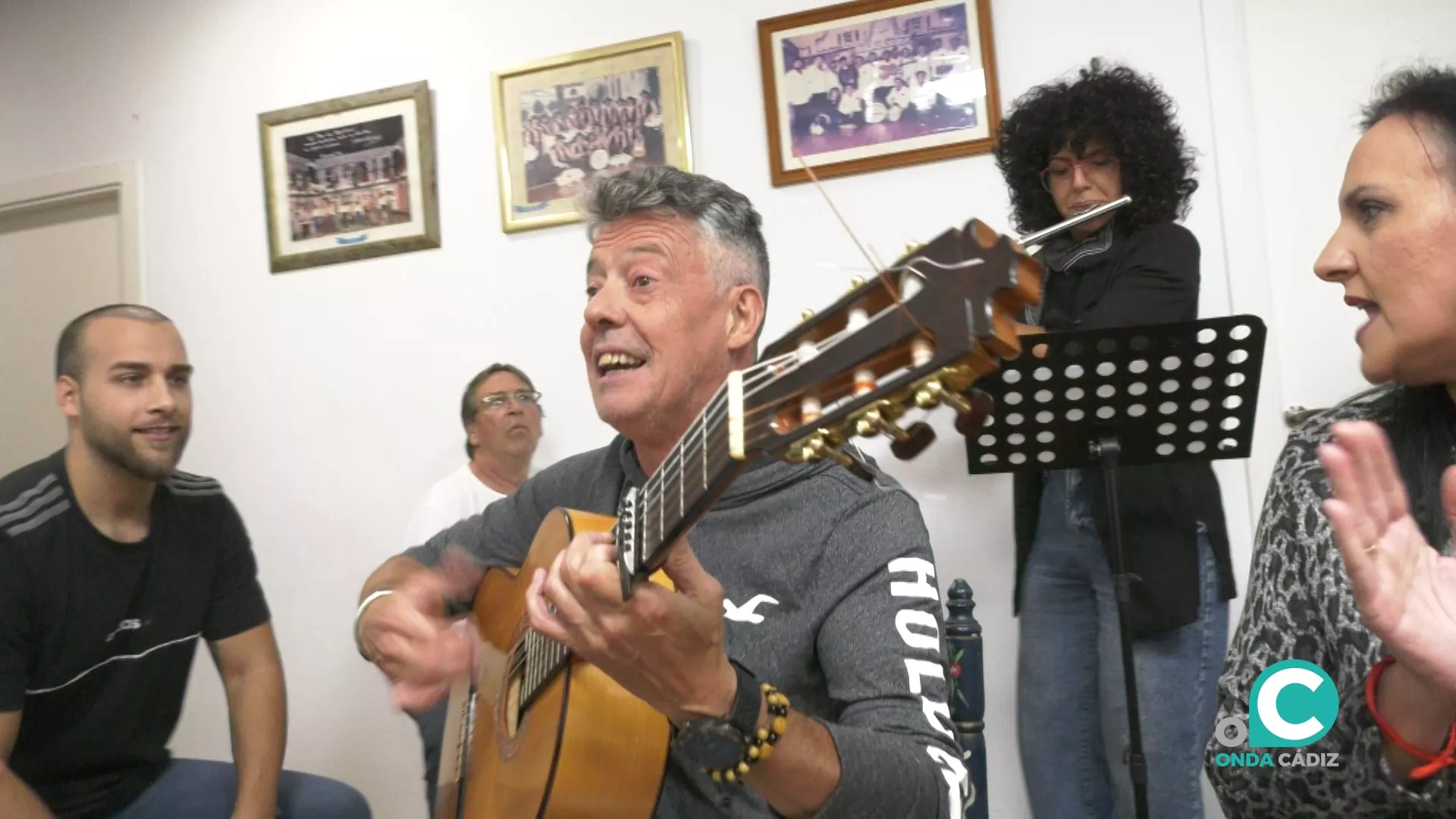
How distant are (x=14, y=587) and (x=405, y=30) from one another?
2039mm

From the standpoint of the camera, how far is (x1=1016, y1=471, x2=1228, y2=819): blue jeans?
2096mm

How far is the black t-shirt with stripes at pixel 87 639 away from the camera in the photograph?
187 cm

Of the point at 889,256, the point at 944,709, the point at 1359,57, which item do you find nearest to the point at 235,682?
the point at 944,709

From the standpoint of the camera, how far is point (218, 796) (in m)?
2.01

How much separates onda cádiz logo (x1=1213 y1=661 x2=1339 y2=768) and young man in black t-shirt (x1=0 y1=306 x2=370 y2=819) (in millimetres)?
1712

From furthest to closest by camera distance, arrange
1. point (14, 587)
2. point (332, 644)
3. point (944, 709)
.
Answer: point (332, 644) < point (14, 587) < point (944, 709)

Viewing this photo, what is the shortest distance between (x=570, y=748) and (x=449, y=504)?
1.85m

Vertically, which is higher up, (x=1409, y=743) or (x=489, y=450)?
(x=489, y=450)

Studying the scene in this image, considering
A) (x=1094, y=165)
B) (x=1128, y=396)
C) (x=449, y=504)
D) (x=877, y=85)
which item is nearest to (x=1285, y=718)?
(x=1128, y=396)

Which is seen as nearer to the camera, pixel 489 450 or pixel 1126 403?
pixel 1126 403

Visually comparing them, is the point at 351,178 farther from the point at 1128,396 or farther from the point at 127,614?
the point at 1128,396

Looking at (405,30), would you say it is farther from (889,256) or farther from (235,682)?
(235,682)

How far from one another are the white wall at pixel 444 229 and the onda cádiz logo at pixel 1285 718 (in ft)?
5.04

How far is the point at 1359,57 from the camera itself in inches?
98.0
